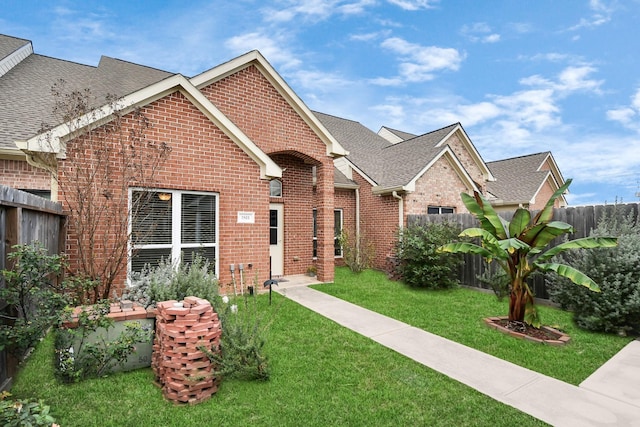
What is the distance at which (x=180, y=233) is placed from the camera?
305 inches

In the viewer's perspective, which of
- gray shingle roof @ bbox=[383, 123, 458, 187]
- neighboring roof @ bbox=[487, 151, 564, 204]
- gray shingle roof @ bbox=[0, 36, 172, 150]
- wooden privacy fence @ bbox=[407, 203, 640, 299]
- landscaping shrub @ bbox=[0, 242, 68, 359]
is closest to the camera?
landscaping shrub @ bbox=[0, 242, 68, 359]

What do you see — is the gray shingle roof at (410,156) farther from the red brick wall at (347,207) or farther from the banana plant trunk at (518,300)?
the banana plant trunk at (518,300)

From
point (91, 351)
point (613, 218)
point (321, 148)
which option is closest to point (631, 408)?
point (613, 218)

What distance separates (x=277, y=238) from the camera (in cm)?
1202

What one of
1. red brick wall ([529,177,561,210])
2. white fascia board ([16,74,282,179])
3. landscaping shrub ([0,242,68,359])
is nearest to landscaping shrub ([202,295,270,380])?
landscaping shrub ([0,242,68,359])

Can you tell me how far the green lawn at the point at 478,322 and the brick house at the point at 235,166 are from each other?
2.17 metres

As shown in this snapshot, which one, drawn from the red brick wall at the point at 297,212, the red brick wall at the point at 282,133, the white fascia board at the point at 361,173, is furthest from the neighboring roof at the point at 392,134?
the red brick wall at the point at 282,133

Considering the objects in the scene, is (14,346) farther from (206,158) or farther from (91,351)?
(206,158)

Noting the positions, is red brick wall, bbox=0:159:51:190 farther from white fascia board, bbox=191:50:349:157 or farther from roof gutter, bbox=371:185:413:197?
roof gutter, bbox=371:185:413:197

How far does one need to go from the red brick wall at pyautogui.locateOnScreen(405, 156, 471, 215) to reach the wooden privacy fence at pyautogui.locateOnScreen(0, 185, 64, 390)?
11.3 m

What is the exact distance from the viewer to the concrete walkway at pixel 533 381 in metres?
3.61

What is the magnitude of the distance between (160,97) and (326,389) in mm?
7271

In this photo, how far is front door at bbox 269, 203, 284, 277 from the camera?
11.9 m

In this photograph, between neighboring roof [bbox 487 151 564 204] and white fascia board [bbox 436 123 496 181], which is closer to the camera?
white fascia board [bbox 436 123 496 181]
